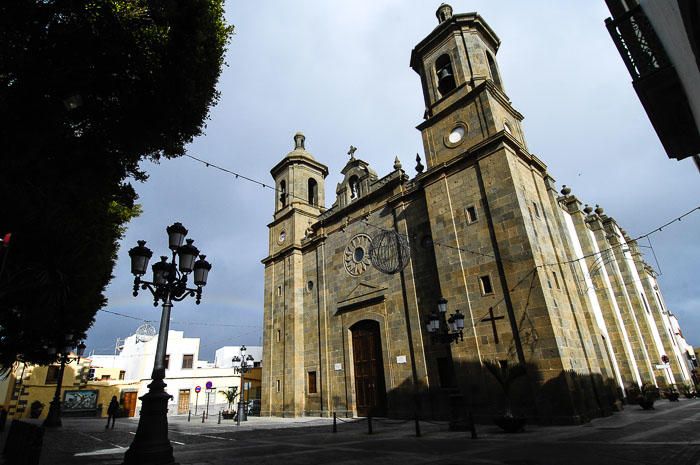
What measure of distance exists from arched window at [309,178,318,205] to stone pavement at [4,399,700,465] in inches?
672

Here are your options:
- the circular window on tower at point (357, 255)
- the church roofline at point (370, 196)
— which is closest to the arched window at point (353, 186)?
the church roofline at point (370, 196)

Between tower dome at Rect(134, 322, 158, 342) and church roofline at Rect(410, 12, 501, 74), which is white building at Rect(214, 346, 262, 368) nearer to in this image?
tower dome at Rect(134, 322, 158, 342)

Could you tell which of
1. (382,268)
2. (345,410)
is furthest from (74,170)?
(345,410)

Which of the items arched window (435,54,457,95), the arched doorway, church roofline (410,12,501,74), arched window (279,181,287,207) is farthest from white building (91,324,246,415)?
church roofline (410,12,501,74)

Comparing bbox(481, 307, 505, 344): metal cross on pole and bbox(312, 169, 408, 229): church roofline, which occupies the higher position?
bbox(312, 169, 408, 229): church roofline

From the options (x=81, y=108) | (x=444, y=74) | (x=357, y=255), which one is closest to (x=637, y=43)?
(x=81, y=108)

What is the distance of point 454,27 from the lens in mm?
17406

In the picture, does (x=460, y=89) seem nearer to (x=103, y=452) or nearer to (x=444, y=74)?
(x=444, y=74)

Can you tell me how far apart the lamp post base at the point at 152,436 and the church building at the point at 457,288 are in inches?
333

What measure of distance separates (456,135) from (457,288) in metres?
6.96

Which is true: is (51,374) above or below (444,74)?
below

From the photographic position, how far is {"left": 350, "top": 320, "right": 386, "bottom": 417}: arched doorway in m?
17.2

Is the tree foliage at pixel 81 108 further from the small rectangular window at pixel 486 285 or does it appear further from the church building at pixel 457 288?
the small rectangular window at pixel 486 285

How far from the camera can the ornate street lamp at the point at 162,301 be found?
5.66 meters
